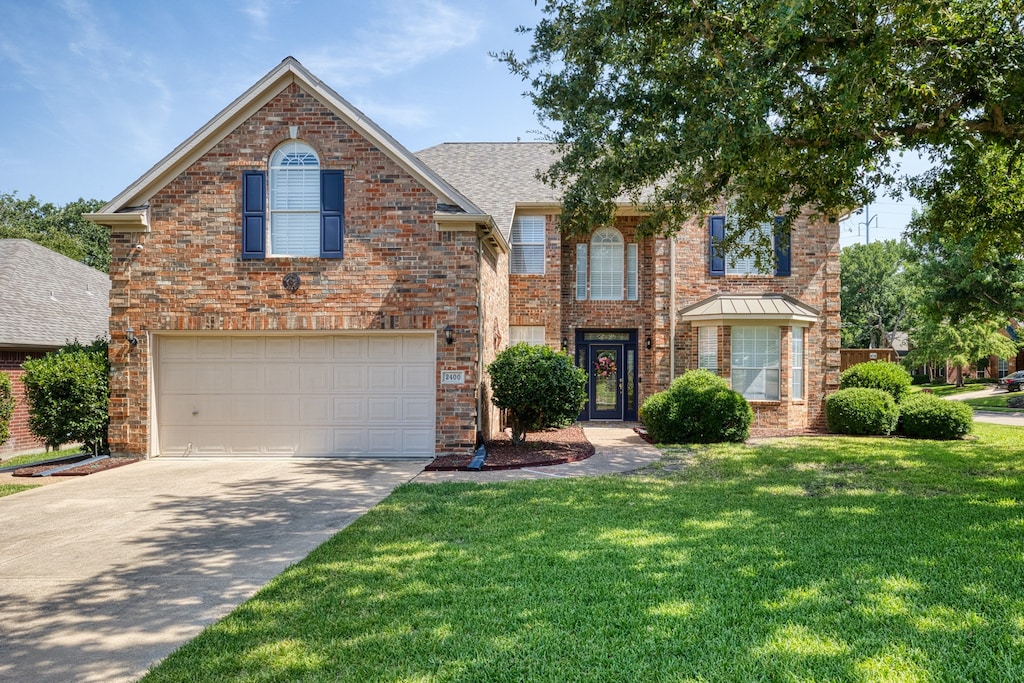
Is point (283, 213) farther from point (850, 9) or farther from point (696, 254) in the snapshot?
point (696, 254)

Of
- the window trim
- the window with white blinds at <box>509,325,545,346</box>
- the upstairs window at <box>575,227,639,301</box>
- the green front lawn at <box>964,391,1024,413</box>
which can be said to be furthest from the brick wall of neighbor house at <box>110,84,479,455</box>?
the green front lawn at <box>964,391,1024,413</box>

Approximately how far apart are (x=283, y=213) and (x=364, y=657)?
9.88 m

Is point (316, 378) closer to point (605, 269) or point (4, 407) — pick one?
point (4, 407)

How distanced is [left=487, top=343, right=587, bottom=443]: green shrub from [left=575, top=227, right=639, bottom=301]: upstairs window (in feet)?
20.0

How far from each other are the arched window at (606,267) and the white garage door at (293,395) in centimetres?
797

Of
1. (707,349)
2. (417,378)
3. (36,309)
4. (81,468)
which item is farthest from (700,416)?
(36,309)

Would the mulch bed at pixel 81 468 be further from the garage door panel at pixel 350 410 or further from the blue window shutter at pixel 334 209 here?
the blue window shutter at pixel 334 209

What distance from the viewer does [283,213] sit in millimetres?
12039

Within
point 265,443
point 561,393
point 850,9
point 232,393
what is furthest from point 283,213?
point 850,9

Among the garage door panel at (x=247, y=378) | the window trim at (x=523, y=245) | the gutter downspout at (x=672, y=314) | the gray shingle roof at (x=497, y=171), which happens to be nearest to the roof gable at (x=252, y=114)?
the garage door panel at (x=247, y=378)

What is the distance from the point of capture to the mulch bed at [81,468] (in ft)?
35.3

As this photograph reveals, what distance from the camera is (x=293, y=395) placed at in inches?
484

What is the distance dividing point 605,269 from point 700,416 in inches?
240

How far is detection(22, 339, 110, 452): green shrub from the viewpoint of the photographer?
11.4 m
